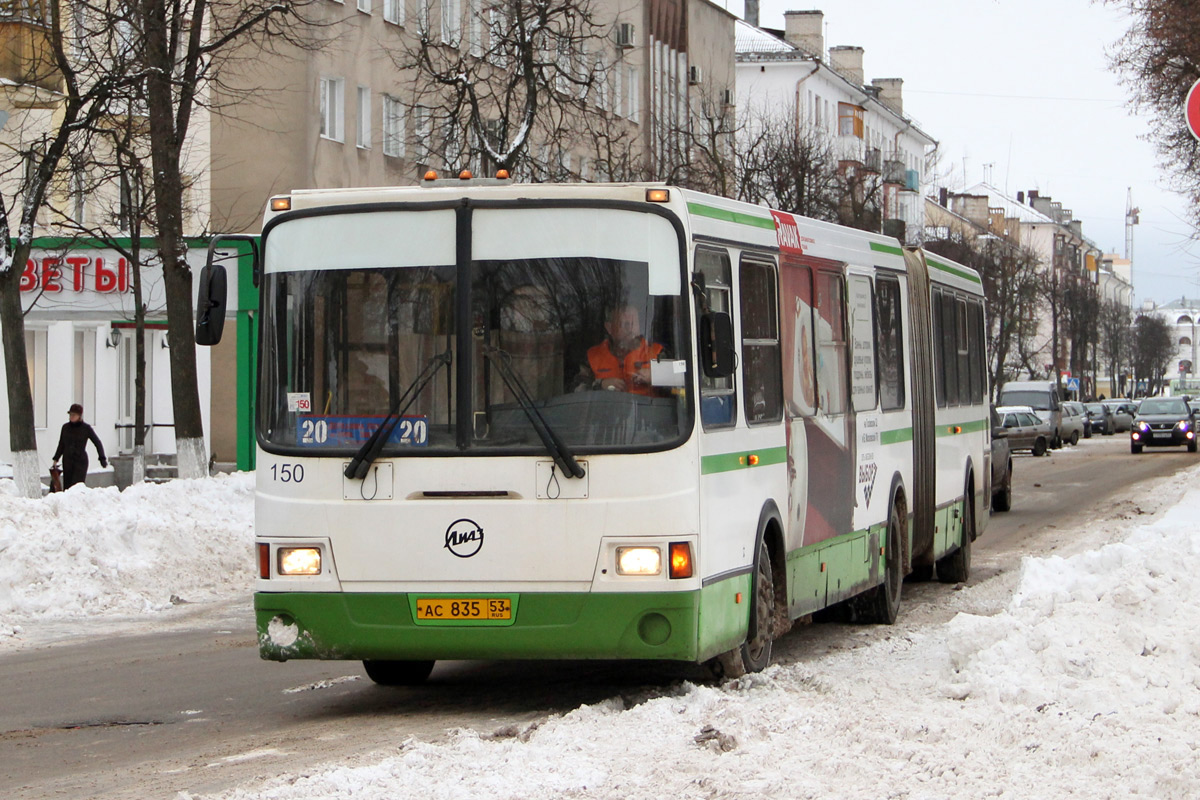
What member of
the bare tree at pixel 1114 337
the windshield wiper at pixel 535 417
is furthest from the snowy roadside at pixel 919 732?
the bare tree at pixel 1114 337

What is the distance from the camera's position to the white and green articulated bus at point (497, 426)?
8.70 meters

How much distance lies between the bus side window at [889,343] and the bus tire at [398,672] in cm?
439

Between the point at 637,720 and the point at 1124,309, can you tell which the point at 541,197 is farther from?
the point at 1124,309

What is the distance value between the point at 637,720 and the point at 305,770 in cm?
150

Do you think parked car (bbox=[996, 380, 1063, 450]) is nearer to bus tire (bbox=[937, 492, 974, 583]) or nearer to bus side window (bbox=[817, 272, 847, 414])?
bus tire (bbox=[937, 492, 974, 583])

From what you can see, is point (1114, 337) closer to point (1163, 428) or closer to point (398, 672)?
point (1163, 428)

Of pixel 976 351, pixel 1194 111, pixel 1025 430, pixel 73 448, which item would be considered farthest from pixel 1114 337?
pixel 1194 111

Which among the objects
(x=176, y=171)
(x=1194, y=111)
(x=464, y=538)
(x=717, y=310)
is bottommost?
(x=464, y=538)

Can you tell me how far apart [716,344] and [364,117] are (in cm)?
3708

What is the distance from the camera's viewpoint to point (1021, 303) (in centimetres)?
8719

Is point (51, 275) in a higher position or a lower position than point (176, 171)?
lower

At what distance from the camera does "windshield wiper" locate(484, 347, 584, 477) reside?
28.3ft

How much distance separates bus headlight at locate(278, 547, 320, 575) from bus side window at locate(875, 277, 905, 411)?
18.1ft

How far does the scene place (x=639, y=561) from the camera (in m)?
8.70
